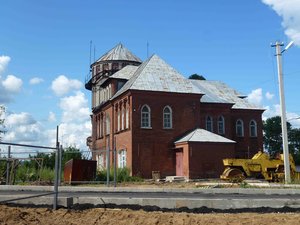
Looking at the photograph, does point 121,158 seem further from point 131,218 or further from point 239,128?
point 131,218

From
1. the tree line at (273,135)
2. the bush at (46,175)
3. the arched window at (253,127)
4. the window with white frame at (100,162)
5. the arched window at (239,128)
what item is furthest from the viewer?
the tree line at (273,135)

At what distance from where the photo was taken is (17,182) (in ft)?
72.1

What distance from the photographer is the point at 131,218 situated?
9211mm

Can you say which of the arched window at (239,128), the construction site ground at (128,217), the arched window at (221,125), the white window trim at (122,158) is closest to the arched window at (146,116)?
the white window trim at (122,158)

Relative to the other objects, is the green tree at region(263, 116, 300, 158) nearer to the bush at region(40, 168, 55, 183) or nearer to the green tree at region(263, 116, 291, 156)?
the green tree at region(263, 116, 291, 156)

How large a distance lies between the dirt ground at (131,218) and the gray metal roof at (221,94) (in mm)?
33308

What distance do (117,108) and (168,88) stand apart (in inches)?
259

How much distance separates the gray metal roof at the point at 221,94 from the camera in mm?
43812

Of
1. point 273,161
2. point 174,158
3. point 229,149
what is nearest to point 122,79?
point 174,158

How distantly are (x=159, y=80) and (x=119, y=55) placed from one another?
16683 millimetres

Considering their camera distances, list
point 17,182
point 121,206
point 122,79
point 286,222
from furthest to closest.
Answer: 1. point 122,79
2. point 17,182
3. point 121,206
4. point 286,222

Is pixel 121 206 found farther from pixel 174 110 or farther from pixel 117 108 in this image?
pixel 117 108

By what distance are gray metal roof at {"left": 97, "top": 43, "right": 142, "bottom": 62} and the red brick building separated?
7.71 meters

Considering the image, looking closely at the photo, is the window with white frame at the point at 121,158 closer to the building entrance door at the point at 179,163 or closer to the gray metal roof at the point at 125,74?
the building entrance door at the point at 179,163
